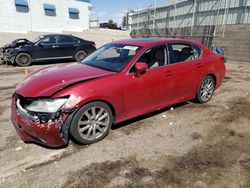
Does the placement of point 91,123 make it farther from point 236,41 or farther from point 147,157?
point 236,41

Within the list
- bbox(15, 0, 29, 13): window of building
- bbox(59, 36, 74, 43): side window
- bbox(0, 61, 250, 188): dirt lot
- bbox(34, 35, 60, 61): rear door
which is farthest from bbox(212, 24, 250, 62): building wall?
bbox(15, 0, 29, 13): window of building

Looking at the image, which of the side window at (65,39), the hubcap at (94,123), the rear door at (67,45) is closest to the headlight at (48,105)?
the hubcap at (94,123)

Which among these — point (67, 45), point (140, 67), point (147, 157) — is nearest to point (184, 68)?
point (140, 67)

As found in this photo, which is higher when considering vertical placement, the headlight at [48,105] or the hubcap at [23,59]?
the headlight at [48,105]

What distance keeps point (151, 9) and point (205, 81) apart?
20623 mm

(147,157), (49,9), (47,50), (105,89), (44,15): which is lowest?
(147,157)

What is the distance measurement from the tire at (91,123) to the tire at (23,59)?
31.2 ft

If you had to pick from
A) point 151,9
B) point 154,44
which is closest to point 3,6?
point 151,9

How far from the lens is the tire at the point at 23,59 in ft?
38.0

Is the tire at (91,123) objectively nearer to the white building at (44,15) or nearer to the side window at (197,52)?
the side window at (197,52)

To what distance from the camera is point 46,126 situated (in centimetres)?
318

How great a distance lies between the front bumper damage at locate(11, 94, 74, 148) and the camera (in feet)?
10.5

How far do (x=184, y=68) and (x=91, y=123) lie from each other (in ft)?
7.51

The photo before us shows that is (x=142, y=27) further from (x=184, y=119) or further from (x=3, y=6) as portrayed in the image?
(x=184, y=119)
